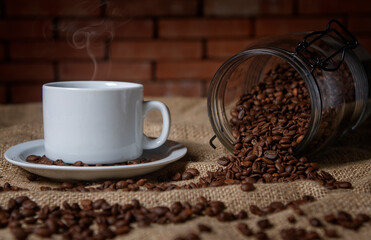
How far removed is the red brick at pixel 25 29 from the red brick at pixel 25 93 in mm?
252

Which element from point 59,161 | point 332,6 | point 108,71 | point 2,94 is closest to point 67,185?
point 59,161

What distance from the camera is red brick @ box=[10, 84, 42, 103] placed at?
2.30m

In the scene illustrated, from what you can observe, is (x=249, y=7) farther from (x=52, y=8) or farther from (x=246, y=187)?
(x=246, y=187)

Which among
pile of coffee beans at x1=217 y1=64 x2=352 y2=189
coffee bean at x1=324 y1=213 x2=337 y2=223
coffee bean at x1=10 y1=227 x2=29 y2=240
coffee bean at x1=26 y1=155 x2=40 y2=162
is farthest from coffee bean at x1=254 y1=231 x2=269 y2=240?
coffee bean at x1=26 y1=155 x2=40 y2=162

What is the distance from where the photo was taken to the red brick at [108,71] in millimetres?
2291

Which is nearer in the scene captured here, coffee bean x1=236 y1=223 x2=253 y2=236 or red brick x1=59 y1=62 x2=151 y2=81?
coffee bean x1=236 y1=223 x2=253 y2=236

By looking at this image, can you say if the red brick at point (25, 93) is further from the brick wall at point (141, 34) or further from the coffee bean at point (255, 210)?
the coffee bean at point (255, 210)

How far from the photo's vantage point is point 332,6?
221 centimetres

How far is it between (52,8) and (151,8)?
0.49 meters

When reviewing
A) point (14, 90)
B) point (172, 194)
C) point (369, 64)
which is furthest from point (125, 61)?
point (172, 194)

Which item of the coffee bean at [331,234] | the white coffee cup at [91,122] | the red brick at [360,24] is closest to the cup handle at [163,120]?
the white coffee cup at [91,122]

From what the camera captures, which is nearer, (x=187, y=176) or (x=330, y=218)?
(x=330, y=218)

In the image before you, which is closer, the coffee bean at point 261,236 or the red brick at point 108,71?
the coffee bean at point 261,236

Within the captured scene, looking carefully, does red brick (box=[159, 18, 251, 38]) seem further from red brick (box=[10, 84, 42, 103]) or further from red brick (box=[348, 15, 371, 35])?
red brick (box=[10, 84, 42, 103])
